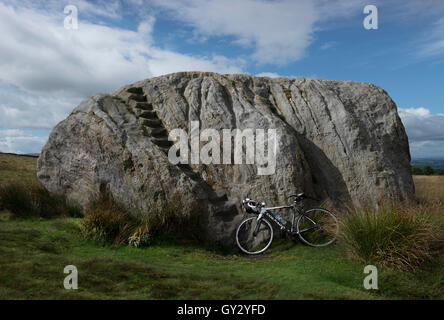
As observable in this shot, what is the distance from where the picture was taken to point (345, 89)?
1436 cm

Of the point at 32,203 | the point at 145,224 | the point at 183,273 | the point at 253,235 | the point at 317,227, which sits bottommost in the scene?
the point at 183,273

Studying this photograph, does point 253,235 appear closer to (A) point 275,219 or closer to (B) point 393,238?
(A) point 275,219

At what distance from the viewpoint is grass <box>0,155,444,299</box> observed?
6.57 m

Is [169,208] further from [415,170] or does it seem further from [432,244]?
[415,170]

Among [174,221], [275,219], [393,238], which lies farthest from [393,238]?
[174,221]

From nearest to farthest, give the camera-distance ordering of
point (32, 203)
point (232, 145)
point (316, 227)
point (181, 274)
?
point (181, 274)
point (316, 227)
point (232, 145)
point (32, 203)

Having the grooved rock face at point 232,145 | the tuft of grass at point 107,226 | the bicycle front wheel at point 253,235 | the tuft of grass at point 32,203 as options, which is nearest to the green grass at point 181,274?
the tuft of grass at point 107,226

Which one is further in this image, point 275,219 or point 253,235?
point 253,235

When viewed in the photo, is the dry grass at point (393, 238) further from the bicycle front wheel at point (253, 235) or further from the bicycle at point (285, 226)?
the bicycle front wheel at point (253, 235)

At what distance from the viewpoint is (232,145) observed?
12.4 m

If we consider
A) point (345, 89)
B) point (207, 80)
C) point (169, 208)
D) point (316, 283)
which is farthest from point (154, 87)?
point (316, 283)

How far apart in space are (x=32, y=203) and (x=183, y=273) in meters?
7.82

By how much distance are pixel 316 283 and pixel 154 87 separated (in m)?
10.2

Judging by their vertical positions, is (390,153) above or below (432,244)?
above
